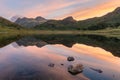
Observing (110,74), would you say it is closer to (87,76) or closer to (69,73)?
(87,76)

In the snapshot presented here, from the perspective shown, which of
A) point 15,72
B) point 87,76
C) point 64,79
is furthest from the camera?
point 15,72

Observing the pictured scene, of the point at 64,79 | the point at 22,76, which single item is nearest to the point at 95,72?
the point at 64,79

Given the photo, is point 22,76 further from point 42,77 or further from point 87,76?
point 87,76

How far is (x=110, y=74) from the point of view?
38.1 metres

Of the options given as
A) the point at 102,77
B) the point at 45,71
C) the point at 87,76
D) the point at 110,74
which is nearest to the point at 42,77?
the point at 45,71

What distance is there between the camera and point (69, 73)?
37656mm

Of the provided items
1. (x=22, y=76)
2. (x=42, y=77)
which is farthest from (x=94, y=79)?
(x=22, y=76)

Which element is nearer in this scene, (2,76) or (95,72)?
(2,76)

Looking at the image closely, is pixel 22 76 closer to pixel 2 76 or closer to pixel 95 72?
pixel 2 76

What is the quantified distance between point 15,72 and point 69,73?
10.2m

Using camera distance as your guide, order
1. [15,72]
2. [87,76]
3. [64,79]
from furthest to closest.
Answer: [15,72] → [87,76] → [64,79]

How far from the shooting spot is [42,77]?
34812 mm

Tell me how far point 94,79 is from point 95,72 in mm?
5023

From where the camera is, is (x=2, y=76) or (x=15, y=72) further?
(x=15, y=72)
